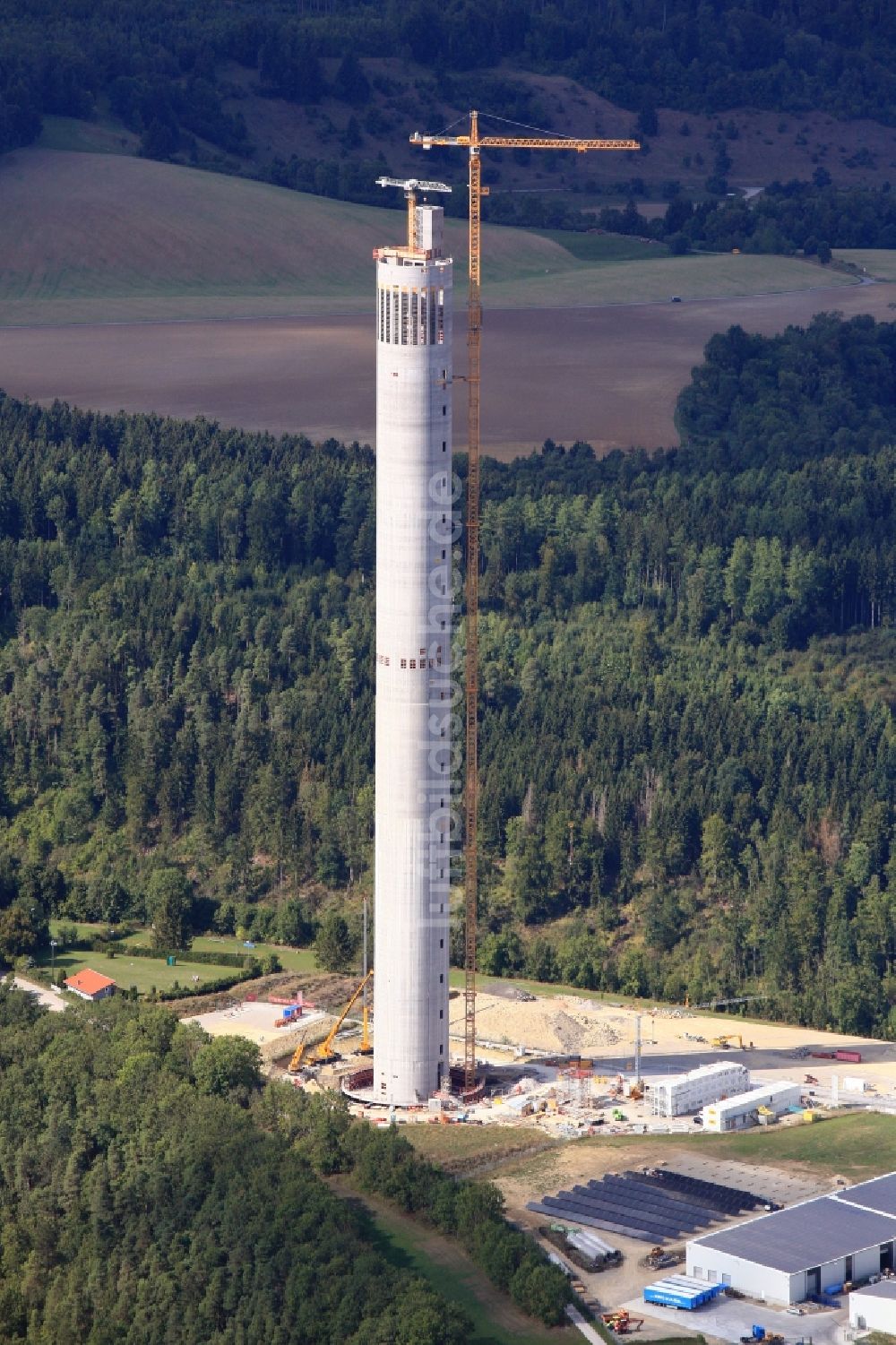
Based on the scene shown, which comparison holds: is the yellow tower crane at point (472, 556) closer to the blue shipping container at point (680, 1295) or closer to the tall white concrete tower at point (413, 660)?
the tall white concrete tower at point (413, 660)

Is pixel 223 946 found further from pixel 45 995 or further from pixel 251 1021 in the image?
pixel 251 1021

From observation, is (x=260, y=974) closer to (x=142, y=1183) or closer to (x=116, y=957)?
(x=116, y=957)

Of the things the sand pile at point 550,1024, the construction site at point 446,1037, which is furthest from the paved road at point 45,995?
the sand pile at point 550,1024

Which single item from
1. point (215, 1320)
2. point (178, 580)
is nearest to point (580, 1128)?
point (215, 1320)

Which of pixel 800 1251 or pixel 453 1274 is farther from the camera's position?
pixel 800 1251

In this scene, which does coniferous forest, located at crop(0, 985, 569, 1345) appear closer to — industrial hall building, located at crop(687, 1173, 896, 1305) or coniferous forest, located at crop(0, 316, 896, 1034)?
industrial hall building, located at crop(687, 1173, 896, 1305)

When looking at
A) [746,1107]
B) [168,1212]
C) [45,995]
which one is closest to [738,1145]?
[746,1107]

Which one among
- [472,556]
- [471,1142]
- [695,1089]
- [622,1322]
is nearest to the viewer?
[622,1322]
